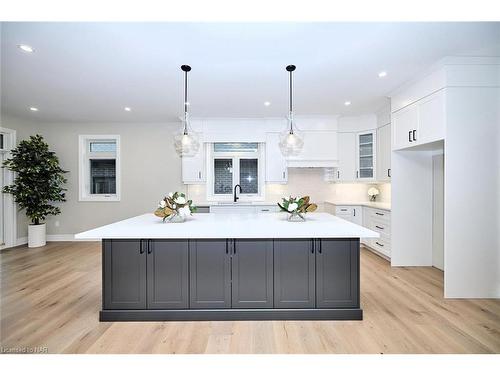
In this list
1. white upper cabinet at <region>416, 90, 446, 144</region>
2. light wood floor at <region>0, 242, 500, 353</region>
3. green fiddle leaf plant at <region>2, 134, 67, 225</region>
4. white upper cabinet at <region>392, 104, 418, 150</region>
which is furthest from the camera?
green fiddle leaf plant at <region>2, 134, 67, 225</region>

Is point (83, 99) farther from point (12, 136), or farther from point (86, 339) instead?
point (86, 339)

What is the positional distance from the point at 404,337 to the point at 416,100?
276cm

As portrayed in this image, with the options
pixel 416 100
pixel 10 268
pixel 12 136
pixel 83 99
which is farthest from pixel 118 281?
pixel 12 136

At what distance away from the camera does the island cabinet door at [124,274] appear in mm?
2414

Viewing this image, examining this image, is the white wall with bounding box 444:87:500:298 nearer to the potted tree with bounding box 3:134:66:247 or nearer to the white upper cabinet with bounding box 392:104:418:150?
the white upper cabinet with bounding box 392:104:418:150

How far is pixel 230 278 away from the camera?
7.98ft

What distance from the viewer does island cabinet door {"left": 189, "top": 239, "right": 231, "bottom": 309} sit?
95.5 inches

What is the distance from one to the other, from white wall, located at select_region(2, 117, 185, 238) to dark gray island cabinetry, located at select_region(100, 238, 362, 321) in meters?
3.24

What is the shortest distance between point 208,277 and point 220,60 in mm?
2223

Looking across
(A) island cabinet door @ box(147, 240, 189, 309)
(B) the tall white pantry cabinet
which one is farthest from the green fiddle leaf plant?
(B) the tall white pantry cabinet

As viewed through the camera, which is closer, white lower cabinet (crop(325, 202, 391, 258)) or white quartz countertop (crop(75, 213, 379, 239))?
white quartz countertop (crop(75, 213, 379, 239))

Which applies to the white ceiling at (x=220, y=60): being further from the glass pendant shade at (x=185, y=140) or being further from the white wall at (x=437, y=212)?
the white wall at (x=437, y=212)

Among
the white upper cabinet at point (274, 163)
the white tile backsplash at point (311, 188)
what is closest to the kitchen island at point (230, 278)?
the white upper cabinet at point (274, 163)

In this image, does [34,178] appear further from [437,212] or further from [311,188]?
[437,212]
